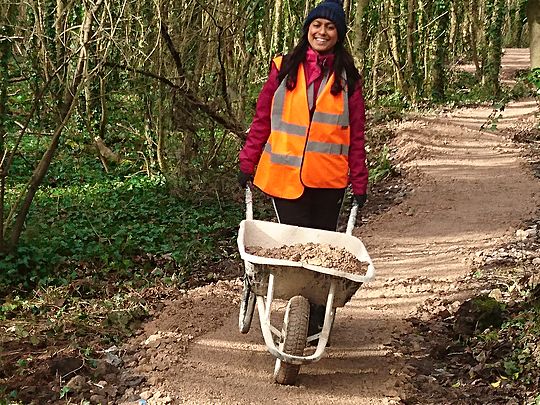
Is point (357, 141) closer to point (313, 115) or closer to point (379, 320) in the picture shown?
point (313, 115)

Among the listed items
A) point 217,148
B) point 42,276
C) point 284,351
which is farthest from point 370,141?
point 284,351

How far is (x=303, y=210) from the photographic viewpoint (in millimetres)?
4438

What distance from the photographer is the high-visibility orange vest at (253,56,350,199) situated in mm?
4215

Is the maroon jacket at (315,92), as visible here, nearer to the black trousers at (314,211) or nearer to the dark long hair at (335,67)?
the dark long hair at (335,67)

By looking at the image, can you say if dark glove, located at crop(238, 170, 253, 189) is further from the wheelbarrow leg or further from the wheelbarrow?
the wheelbarrow leg

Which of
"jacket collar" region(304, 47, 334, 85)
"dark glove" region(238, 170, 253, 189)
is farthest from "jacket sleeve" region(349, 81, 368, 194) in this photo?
"dark glove" region(238, 170, 253, 189)

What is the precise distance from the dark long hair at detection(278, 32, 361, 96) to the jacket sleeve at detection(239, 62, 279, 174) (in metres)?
0.08

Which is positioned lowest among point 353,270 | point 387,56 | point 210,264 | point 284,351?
point 210,264

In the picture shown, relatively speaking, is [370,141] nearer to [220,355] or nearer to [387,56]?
[387,56]

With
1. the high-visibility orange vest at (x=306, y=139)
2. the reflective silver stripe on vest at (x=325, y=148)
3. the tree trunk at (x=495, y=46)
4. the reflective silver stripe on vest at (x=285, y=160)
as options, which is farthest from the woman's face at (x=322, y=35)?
the tree trunk at (x=495, y=46)

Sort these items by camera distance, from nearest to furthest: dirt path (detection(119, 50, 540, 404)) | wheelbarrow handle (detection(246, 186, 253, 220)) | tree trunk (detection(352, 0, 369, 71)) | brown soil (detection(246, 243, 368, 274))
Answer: brown soil (detection(246, 243, 368, 274)), dirt path (detection(119, 50, 540, 404)), wheelbarrow handle (detection(246, 186, 253, 220)), tree trunk (detection(352, 0, 369, 71))

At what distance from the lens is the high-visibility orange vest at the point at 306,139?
4.21 m

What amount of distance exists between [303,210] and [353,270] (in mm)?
665

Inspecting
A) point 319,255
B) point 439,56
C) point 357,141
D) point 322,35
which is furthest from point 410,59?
point 319,255
